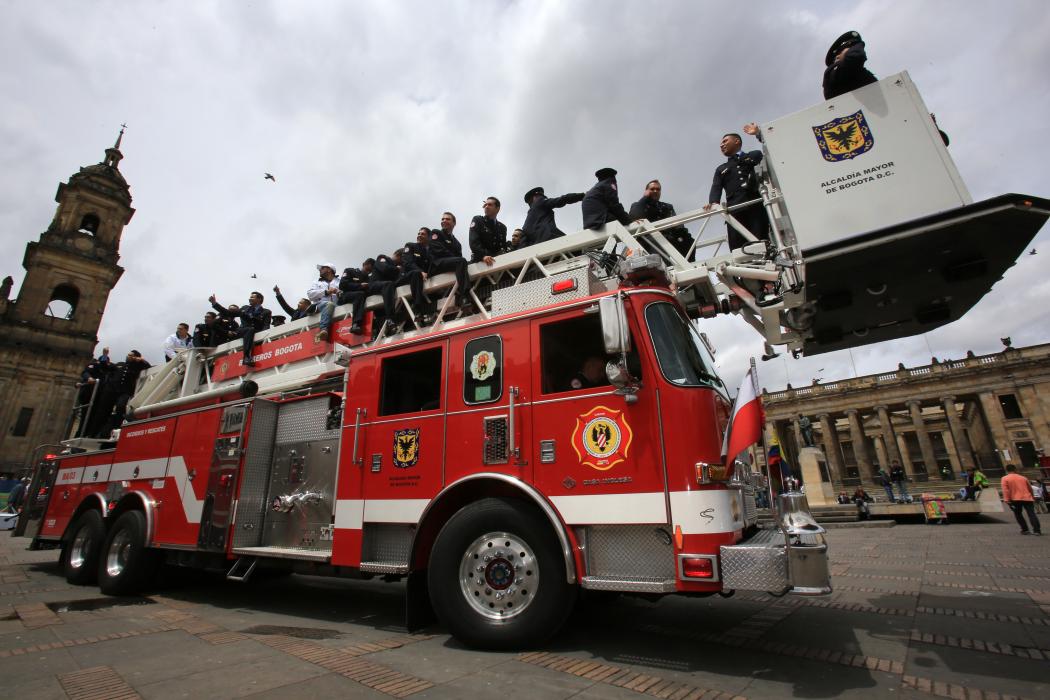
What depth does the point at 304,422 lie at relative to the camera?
633 centimetres

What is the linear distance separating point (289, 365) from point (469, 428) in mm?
4370

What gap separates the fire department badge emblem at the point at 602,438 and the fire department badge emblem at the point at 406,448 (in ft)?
5.71

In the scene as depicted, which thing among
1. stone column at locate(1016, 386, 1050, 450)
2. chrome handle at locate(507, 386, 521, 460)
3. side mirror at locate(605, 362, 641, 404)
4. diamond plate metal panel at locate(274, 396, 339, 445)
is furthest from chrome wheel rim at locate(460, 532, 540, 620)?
stone column at locate(1016, 386, 1050, 450)

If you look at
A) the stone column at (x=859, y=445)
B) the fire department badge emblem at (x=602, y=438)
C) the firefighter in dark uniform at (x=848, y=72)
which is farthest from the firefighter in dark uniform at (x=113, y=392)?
the stone column at (x=859, y=445)

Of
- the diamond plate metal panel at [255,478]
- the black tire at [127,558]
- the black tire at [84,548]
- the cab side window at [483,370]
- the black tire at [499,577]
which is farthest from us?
the black tire at [84,548]

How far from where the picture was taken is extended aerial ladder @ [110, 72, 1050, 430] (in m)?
3.74

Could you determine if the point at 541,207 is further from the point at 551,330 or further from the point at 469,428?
the point at 469,428

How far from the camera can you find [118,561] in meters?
7.16

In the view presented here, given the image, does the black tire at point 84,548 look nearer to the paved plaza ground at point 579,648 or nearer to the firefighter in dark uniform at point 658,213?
the paved plaza ground at point 579,648

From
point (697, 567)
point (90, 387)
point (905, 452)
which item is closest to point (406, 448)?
point (697, 567)

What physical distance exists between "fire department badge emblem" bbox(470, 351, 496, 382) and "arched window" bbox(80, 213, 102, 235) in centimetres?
4701

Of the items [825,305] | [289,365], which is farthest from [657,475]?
[289,365]

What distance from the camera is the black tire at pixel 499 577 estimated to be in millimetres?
3932

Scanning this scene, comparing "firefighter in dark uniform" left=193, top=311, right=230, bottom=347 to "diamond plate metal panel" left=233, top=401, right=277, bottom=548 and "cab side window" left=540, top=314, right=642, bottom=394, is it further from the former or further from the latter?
"cab side window" left=540, top=314, right=642, bottom=394
